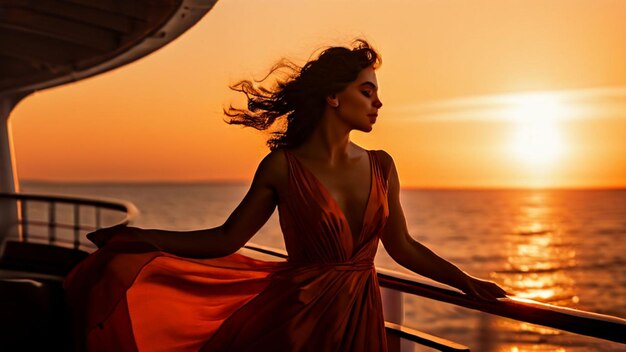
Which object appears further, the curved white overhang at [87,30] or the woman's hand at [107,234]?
the curved white overhang at [87,30]

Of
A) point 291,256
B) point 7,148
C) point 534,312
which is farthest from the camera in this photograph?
point 7,148

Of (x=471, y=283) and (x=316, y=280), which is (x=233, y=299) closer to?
(x=316, y=280)

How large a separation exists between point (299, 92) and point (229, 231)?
1.37 ft

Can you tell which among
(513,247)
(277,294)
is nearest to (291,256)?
(277,294)

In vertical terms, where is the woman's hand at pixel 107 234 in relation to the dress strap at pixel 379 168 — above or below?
below

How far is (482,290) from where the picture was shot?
226 cm

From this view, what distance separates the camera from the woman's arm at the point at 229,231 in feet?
7.23

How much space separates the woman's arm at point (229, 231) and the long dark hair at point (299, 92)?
0.33 ft

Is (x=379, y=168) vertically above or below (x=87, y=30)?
below

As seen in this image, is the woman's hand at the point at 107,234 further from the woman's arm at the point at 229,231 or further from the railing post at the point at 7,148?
the railing post at the point at 7,148

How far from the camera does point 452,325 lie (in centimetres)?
2267

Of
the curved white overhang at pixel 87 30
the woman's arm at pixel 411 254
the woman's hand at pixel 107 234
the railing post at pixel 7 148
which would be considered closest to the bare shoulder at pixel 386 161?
the woman's arm at pixel 411 254

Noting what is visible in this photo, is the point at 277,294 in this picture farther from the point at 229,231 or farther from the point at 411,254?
the point at 411,254

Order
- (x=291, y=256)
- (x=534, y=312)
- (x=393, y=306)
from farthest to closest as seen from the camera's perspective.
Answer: (x=393, y=306) → (x=291, y=256) → (x=534, y=312)
